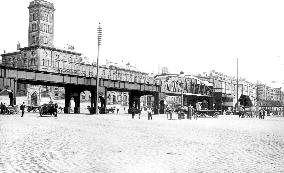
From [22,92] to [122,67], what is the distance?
3515 cm

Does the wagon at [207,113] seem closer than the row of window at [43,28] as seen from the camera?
Yes

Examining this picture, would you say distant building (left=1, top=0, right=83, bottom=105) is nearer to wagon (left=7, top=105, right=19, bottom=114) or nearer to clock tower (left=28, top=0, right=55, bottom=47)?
clock tower (left=28, top=0, right=55, bottom=47)

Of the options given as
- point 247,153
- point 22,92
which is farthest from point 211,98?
point 247,153

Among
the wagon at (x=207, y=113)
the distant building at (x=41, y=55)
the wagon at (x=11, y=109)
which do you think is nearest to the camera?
the wagon at (x=11, y=109)

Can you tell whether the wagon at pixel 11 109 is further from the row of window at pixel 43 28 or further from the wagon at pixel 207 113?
the row of window at pixel 43 28

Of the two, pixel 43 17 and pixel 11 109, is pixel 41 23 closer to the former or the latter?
pixel 43 17

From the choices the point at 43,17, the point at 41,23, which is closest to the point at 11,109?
the point at 41,23

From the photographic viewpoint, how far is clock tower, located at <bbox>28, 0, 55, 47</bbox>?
97.9 metres

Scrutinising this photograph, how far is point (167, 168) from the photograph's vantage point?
8.45m

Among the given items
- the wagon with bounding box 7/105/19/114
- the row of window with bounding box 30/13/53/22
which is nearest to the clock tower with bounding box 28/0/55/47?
the row of window with bounding box 30/13/53/22

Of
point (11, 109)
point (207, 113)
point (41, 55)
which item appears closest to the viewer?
point (11, 109)

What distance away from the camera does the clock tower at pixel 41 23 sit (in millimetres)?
97875

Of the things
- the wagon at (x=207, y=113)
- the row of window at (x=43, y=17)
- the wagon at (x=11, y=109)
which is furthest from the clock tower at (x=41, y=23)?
the wagon at (x=207, y=113)

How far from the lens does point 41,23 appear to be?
A: 98062mm
